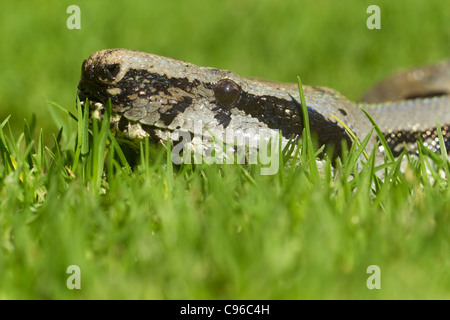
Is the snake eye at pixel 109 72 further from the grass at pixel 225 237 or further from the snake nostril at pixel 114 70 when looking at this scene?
the grass at pixel 225 237

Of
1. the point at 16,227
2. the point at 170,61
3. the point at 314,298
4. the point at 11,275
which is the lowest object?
the point at 314,298

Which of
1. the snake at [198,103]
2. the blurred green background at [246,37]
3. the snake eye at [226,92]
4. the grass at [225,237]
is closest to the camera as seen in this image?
the grass at [225,237]

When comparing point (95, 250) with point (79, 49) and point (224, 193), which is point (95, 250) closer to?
point (224, 193)

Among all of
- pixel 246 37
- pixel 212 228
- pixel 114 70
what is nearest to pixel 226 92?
pixel 114 70

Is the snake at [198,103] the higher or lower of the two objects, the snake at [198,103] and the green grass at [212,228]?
the higher

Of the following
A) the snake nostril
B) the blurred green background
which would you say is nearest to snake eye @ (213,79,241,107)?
the snake nostril

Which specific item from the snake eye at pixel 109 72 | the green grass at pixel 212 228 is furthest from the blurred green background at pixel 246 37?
the green grass at pixel 212 228

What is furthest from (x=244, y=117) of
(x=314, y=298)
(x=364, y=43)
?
(x=364, y=43)
